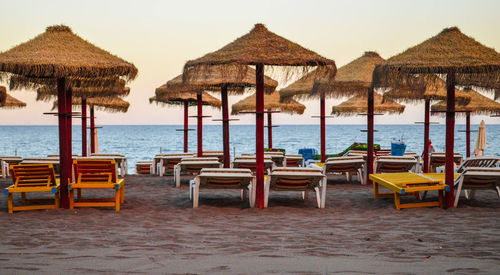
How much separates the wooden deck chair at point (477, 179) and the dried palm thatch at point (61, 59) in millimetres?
5151

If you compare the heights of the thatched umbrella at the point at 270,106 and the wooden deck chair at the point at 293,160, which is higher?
the thatched umbrella at the point at 270,106

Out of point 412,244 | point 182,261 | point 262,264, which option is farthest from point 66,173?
point 412,244

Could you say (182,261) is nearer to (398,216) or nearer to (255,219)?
(255,219)

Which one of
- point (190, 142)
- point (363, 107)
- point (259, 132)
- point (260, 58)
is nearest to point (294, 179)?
point (259, 132)

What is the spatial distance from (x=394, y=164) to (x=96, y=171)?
6.37m

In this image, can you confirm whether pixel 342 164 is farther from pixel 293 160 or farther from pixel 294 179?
pixel 293 160

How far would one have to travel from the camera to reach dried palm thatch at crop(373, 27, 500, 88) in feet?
23.3

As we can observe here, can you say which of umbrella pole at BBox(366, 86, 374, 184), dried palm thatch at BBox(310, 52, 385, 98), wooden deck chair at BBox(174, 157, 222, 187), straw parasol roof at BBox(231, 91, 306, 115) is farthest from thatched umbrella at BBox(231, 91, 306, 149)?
umbrella pole at BBox(366, 86, 374, 184)

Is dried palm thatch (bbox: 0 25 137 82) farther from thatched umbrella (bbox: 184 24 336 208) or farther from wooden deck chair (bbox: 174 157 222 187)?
wooden deck chair (bbox: 174 157 222 187)

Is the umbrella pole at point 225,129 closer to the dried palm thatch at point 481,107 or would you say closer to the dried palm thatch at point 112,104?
the dried palm thatch at point 112,104

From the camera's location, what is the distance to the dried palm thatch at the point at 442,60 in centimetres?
711

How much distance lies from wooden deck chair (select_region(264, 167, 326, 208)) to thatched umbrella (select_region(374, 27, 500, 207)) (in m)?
1.74

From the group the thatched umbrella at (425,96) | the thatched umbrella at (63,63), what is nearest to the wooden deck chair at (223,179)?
the thatched umbrella at (63,63)

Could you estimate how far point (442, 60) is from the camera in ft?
23.7
